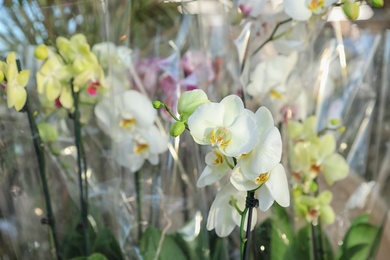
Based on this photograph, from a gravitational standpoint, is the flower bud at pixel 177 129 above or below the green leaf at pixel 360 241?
above

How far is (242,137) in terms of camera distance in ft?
1.45

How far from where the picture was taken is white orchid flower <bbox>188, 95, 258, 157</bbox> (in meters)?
0.44

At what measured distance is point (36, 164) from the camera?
69cm

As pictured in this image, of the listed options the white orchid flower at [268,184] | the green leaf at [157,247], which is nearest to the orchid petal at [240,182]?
the white orchid flower at [268,184]

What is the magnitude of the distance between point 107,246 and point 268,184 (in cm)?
29

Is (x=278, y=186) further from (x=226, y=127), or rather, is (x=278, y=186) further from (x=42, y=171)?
(x=42, y=171)

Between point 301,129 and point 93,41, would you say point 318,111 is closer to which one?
point 301,129

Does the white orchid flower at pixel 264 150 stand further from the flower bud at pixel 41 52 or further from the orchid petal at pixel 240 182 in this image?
the flower bud at pixel 41 52

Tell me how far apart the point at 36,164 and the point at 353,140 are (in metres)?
0.46

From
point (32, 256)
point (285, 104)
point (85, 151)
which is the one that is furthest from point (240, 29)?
point (32, 256)

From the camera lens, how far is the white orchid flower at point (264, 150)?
440 millimetres

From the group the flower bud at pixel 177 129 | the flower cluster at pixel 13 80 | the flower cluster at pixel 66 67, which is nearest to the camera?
the flower bud at pixel 177 129

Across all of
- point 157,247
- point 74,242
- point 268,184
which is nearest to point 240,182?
point 268,184

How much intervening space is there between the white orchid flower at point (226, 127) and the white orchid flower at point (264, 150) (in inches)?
0.4
